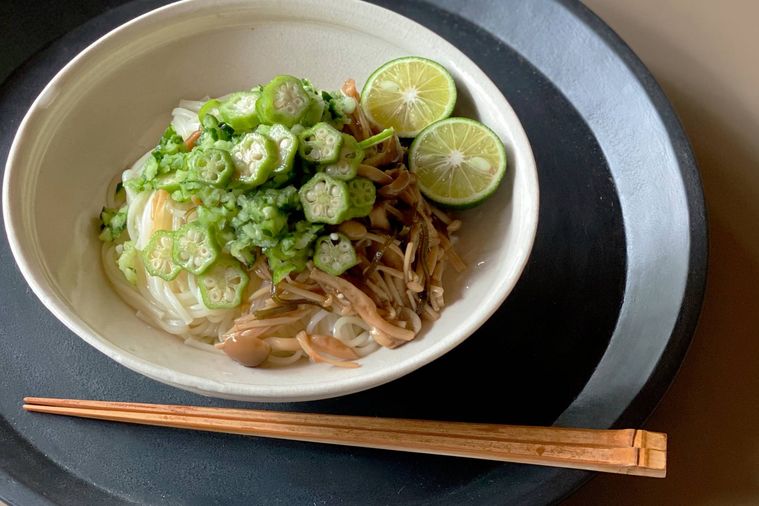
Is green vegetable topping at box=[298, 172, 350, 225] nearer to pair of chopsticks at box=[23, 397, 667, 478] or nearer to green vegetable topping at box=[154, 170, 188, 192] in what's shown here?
green vegetable topping at box=[154, 170, 188, 192]

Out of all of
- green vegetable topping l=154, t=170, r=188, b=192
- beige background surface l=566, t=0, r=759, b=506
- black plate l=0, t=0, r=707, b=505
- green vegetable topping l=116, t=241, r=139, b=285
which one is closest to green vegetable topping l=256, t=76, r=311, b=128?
green vegetable topping l=154, t=170, r=188, b=192

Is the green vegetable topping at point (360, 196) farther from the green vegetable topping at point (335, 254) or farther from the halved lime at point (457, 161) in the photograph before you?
the halved lime at point (457, 161)

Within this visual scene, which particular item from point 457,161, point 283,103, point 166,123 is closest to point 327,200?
point 283,103

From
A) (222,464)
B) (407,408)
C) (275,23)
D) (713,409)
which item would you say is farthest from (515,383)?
(275,23)

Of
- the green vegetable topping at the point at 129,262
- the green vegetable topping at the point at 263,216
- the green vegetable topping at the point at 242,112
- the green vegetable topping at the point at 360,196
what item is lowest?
the green vegetable topping at the point at 129,262

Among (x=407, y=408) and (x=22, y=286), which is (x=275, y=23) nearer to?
(x=22, y=286)

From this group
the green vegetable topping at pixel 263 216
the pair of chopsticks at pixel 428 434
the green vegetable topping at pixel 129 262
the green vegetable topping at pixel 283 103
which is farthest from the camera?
the green vegetable topping at pixel 129 262

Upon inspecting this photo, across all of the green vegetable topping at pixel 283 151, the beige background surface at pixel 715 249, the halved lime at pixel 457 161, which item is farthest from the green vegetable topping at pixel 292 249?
the beige background surface at pixel 715 249
